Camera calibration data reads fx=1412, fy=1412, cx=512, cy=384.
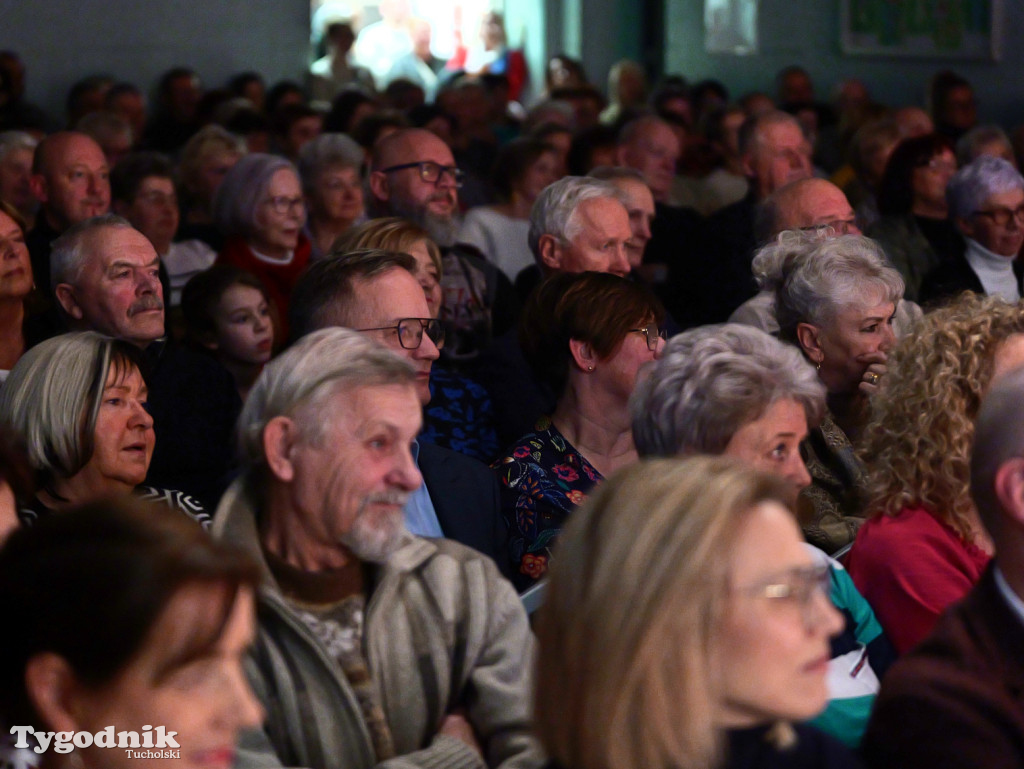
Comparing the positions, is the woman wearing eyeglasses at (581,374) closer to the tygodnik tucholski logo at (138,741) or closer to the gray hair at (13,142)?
the tygodnik tucholski logo at (138,741)

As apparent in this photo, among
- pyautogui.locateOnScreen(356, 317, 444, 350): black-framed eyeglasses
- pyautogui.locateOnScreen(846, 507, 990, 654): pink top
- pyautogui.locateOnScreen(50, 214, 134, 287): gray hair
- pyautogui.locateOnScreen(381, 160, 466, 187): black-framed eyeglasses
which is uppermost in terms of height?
pyautogui.locateOnScreen(381, 160, 466, 187): black-framed eyeglasses

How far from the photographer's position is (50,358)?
9.50ft

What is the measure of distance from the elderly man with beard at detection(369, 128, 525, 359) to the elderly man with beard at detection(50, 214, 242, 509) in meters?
0.90

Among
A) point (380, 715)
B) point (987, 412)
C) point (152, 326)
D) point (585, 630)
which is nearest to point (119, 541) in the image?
point (585, 630)

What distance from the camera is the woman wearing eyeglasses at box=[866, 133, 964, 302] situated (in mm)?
5777

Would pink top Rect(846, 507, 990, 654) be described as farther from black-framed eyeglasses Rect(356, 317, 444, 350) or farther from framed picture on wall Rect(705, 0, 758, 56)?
framed picture on wall Rect(705, 0, 758, 56)

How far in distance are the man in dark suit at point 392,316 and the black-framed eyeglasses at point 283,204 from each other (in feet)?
6.30

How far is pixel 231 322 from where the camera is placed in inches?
178

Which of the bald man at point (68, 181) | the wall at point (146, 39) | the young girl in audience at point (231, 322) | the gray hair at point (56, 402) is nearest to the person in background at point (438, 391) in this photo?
the young girl in audience at point (231, 322)

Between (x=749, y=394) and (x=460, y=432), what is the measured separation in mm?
1357

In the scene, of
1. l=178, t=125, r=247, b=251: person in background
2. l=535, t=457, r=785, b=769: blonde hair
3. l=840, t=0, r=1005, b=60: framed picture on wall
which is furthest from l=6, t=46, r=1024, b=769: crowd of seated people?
l=840, t=0, r=1005, b=60: framed picture on wall

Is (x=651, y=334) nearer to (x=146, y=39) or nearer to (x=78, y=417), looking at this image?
(x=78, y=417)

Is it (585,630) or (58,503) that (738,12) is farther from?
(585,630)

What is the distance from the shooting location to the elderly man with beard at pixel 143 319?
3.71m
